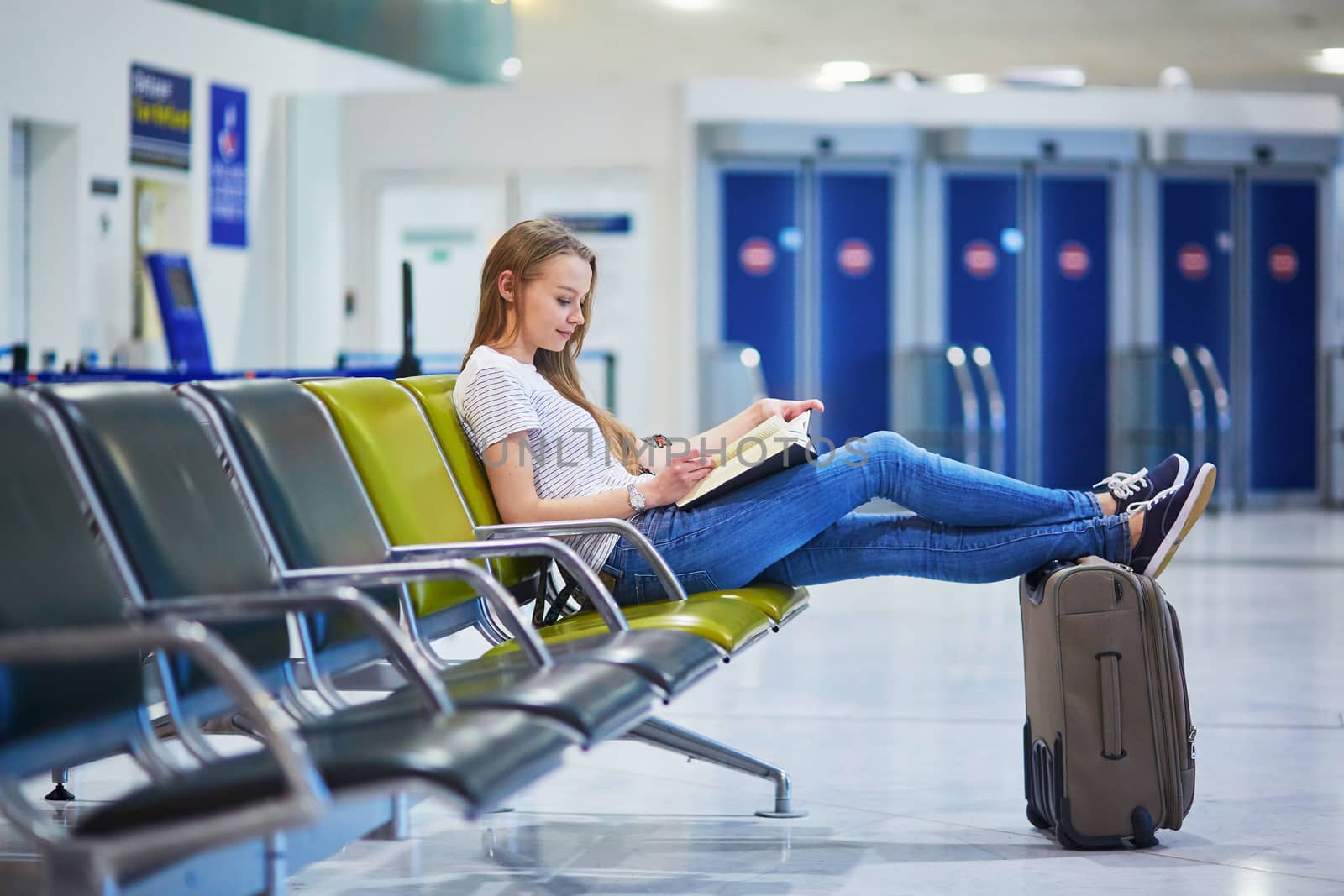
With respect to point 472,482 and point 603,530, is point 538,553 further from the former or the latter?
point 472,482

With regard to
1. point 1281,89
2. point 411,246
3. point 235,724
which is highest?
point 1281,89

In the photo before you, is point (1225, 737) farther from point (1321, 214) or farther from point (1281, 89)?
point (1281, 89)

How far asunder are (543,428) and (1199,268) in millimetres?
8547

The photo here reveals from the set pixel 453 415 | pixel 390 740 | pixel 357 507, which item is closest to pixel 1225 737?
pixel 453 415

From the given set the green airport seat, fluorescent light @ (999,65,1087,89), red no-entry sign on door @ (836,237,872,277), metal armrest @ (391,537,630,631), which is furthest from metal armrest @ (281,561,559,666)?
fluorescent light @ (999,65,1087,89)

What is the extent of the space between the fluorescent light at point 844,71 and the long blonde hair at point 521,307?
11916mm

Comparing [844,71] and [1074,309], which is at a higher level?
[844,71]

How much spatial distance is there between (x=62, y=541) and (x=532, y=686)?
1.86ft

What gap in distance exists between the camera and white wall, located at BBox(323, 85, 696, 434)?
962 centimetres

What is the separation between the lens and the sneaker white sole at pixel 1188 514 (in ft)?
8.93

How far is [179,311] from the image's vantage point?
313 inches

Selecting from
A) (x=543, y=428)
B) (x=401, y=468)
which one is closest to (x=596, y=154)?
(x=543, y=428)

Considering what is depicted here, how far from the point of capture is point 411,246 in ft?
33.2

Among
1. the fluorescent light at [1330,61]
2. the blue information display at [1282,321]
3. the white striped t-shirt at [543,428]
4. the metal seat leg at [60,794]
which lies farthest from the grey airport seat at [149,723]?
the fluorescent light at [1330,61]
